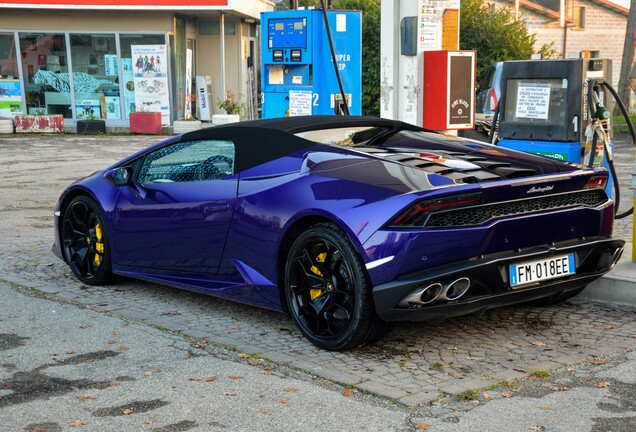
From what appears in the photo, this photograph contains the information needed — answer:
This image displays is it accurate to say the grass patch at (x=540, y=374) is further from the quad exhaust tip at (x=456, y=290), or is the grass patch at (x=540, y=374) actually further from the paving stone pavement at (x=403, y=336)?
the quad exhaust tip at (x=456, y=290)

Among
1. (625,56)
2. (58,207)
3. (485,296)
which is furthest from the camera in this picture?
(625,56)

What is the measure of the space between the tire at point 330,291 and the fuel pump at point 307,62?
7.60 m

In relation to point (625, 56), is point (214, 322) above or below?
below

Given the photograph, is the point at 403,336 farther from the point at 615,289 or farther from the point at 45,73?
the point at 45,73

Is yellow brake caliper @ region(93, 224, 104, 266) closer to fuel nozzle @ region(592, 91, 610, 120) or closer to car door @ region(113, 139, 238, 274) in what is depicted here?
car door @ region(113, 139, 238, 274)

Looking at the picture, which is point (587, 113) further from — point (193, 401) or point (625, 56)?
point (625, 56)

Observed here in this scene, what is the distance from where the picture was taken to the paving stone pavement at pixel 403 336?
500 centimetres

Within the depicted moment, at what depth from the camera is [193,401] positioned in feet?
15.2

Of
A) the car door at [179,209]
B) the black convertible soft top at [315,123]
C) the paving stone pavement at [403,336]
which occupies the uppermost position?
the black convertible soft top at [315,123]

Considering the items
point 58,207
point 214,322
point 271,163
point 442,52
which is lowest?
point 214,322

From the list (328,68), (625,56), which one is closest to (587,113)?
(328,68)

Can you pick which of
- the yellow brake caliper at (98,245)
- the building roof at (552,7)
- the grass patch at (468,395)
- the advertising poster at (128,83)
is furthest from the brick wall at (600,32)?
the grass patch at (468,395)

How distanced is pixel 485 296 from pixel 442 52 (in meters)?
4.89

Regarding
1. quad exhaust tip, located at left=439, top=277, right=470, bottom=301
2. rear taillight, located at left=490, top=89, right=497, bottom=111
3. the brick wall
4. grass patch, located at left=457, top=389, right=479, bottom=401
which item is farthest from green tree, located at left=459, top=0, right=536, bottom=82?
the brick wall
